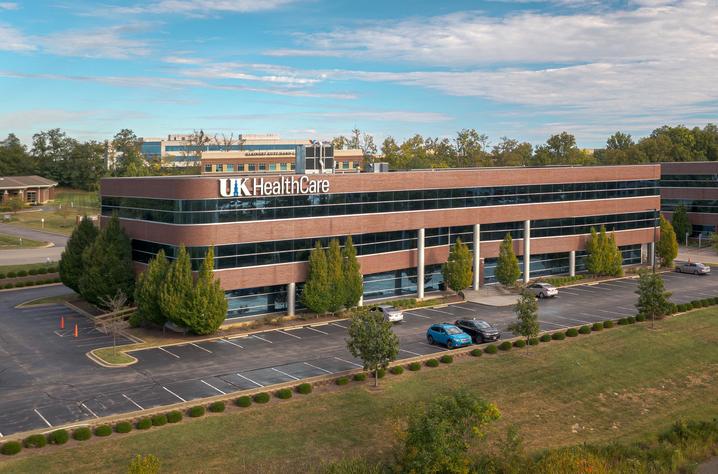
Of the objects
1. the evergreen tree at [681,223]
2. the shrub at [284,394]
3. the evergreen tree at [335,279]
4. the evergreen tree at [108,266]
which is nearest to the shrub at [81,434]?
the shrub at [284,394]

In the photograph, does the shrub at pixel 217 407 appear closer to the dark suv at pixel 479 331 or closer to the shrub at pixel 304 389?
the shrub at pixel 304 389

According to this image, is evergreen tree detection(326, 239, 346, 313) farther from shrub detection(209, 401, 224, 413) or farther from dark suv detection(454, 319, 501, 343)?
shrub detection(209, 401, 224, 413)

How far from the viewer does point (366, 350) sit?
4394cm

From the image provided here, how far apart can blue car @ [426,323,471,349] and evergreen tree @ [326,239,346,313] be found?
9788 mm

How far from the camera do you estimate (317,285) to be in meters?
60.0

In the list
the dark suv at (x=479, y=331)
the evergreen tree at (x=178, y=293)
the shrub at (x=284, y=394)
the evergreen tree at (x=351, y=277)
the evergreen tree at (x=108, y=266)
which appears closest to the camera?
the shrub at (x=284, y=394)

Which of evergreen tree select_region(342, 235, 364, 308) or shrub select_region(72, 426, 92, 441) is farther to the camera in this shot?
evergreen tree select_region(342, 235, 364, 308)

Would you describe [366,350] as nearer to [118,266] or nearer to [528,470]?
[528,470]

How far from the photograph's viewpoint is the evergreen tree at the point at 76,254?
65.3 metres

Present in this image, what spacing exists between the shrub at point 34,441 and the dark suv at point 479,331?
101 ft

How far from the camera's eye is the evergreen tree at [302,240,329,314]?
197 ft

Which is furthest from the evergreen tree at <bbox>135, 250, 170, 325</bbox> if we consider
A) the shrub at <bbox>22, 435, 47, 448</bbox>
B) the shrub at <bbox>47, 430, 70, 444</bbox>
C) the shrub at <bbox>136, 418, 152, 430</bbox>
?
the shrub at <bbox>22, 435, 47, 448</bbox>

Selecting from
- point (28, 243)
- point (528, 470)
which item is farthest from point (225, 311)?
point (28, 243)

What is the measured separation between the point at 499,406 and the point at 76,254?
41.2 metres
